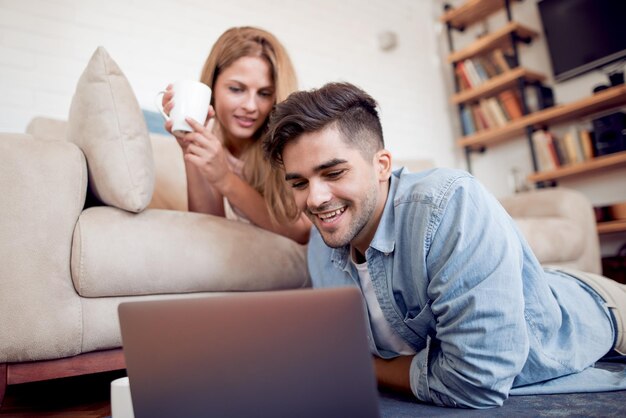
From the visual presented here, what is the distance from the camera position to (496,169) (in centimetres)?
355

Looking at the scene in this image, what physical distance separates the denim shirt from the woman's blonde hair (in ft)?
1.30

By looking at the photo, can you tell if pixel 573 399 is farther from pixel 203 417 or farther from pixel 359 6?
pixel 359 6

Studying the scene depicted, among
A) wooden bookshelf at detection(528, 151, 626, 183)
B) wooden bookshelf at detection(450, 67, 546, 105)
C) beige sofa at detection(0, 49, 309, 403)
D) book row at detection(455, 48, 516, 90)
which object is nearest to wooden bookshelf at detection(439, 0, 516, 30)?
book row at detection(455, 48, 516, 90)

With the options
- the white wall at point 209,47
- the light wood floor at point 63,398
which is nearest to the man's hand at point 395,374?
the light wood floor at point 63,398

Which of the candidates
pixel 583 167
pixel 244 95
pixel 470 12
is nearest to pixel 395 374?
pixel 244 95

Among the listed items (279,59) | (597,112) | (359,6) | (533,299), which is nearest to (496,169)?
(597,112)

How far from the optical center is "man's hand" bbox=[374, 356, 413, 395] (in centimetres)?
83

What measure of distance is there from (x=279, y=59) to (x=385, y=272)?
30.7 inches

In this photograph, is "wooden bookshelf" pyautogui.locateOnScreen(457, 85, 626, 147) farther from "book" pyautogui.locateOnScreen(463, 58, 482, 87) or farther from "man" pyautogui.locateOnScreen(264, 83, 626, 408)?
"man" pyautogui.locateOnScreen(264, 83, 626, 408)

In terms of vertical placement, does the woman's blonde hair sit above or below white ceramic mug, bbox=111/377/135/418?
above

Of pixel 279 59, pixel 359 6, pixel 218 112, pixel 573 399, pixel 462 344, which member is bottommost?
pixel 573 399

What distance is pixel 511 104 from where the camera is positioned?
10.5 feet

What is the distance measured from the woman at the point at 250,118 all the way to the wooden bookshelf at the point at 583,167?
7.14 feet

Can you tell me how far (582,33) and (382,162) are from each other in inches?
111
